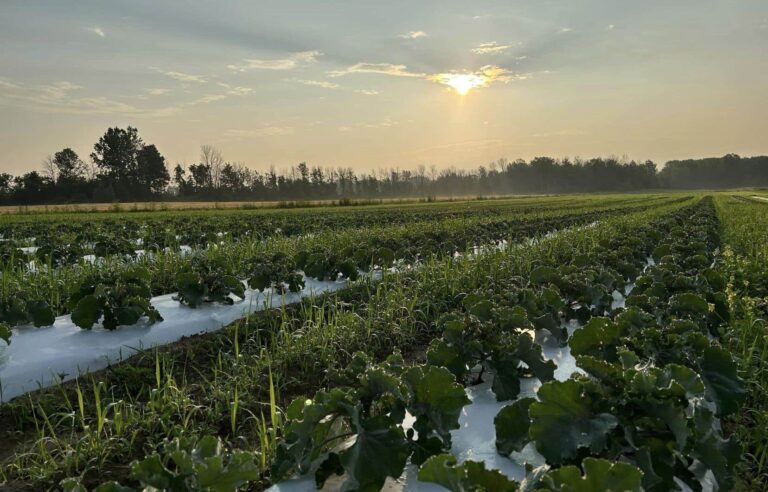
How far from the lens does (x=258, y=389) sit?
12.9 feet

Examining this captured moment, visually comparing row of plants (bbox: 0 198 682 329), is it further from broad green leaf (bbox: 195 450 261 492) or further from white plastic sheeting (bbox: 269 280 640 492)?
broad green leaf (bbox: 195 450 261 492)

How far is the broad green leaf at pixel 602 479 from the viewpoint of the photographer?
1717mm

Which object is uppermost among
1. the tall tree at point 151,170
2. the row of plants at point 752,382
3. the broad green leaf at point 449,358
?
the tall tree at point 151,170

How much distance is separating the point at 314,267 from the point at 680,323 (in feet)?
15.4

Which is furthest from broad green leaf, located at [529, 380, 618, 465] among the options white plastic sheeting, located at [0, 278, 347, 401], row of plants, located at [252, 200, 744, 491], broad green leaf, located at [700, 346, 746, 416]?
white plastic sheeting, located at [0, 278, 347, 401]

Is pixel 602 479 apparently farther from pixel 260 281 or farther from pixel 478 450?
pixel 260 281

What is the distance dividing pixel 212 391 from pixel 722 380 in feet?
10.4

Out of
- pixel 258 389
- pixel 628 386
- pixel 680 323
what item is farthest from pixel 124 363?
pixel 680 323

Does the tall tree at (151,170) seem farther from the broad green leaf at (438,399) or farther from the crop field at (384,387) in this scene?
the broad green leaf at (438,399)

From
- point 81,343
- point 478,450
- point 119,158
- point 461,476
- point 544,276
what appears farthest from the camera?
point 119,158

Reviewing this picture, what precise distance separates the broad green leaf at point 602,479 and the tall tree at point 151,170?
7013 centimetres

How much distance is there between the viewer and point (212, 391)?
3.69m

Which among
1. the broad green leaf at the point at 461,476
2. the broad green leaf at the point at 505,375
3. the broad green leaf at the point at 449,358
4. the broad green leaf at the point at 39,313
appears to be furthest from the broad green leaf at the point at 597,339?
the broad green leaf at the point at 39,313

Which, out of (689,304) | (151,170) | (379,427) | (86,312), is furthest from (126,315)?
(151,170)
